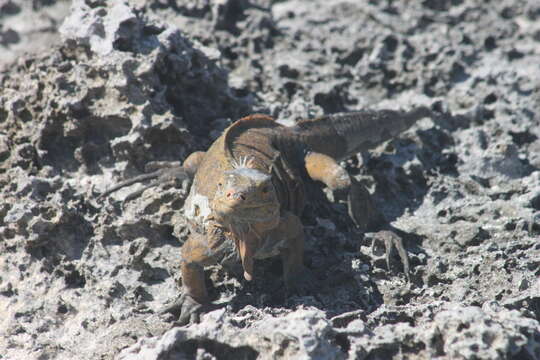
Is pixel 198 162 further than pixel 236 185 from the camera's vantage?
Yes

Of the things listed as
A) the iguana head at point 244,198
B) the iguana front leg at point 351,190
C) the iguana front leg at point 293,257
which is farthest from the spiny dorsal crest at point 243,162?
the iguana front leg at point 351,190

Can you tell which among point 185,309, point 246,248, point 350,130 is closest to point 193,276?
point 185,309

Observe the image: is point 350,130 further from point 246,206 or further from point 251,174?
point 246,206

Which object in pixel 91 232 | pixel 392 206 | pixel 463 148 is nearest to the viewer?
Result: pixel 91 232

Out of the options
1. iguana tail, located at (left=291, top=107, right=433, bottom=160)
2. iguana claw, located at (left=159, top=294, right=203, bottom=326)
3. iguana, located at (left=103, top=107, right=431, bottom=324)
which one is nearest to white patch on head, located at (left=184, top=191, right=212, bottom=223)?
iguana, located at (left=103, top=107, right=431, bottom=324)

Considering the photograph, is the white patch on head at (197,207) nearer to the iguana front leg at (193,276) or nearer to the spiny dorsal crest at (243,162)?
the iguana front leg at (193,276)

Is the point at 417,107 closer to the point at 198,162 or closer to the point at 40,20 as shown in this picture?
the point at 198,162

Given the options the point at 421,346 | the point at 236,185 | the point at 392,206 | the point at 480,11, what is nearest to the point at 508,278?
the point at 421,346

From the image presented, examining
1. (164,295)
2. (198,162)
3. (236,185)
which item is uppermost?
(236,185)
